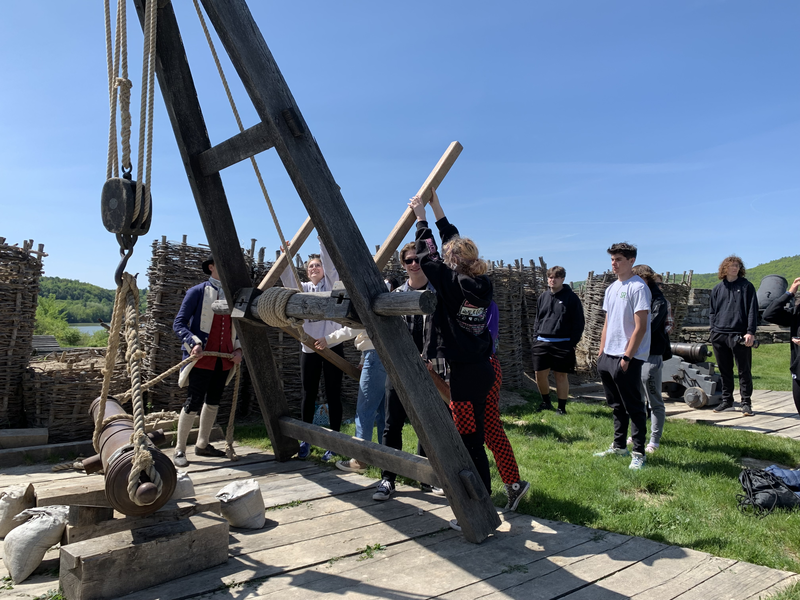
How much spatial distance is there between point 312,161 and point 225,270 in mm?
1260

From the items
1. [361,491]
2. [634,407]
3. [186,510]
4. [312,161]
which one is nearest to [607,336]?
[634,407]

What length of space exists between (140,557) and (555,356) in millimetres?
5832

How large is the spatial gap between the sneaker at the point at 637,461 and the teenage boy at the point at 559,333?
2.68 m

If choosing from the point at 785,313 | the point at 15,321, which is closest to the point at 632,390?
the point at 785,313

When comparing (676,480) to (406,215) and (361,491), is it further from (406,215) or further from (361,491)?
(406,215)

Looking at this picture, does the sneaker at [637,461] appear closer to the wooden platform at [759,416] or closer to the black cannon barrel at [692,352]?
the wooden platform at [759,416]

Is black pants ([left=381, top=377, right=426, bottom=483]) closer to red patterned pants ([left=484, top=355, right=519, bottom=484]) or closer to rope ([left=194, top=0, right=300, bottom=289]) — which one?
red patterned pants ([left=484, top=355, right=519, bottom=484])

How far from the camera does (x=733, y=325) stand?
7.05 metres

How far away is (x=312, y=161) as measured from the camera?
2.92 metres

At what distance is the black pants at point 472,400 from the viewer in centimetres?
313

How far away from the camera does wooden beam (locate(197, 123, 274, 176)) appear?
9.89ft

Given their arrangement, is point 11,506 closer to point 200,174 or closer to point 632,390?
point 200,174

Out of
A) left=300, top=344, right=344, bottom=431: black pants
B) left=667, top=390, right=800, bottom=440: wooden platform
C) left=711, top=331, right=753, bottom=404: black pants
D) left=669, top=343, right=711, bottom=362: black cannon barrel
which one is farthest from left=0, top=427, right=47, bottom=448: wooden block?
left=711, top=331, right=753, bottom=404: black pants

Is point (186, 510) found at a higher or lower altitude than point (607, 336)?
lower
